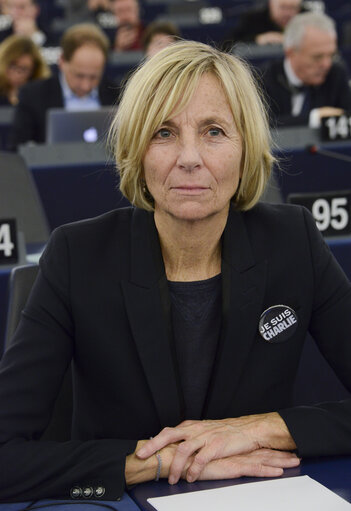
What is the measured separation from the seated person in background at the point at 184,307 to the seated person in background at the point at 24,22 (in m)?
6.77

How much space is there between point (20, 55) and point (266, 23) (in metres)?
2.80

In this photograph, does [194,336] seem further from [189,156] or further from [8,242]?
[8,242]

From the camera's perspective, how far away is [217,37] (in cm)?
858

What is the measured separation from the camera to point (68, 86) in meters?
5.18

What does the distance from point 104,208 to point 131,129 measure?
1740 mm

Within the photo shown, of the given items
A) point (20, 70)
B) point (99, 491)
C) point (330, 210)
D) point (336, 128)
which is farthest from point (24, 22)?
point (99, 491)

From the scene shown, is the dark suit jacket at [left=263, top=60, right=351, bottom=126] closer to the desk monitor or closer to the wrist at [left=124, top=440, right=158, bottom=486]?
the desk monitor

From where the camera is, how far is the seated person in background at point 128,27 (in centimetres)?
810

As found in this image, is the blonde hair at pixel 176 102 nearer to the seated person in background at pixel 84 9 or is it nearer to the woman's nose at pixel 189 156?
the woman's nose at pixel 189 156

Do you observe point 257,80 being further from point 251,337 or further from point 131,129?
point 251,337

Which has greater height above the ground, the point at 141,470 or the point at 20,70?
the point at 20,70

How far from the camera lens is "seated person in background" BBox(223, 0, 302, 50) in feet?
24.8

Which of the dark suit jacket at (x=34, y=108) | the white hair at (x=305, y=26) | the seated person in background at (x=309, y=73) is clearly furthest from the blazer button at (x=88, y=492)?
the white hair at (x=305, y=26)

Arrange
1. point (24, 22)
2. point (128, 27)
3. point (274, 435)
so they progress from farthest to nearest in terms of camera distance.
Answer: point (128, 27)
point (24, 22)
point (274, 435)
